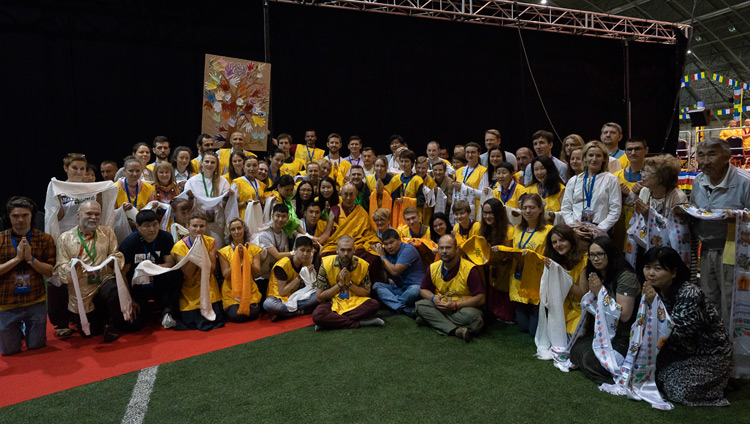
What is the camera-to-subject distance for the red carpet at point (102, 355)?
316 centimetres

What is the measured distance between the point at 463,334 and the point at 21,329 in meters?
3.64

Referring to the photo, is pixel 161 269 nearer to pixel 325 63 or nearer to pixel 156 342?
pixel 156 342

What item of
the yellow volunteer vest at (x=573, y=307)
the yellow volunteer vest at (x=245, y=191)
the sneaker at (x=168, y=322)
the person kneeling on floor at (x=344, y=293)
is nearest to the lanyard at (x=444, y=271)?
the person kneeling on floor at (x=344, y=293)

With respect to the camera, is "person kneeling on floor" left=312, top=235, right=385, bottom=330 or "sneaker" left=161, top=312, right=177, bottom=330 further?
"sneaker" left=161, top=312, right=177, bottom=330

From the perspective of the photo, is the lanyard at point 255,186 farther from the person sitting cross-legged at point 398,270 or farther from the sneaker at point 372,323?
the sneaker at point 372,323

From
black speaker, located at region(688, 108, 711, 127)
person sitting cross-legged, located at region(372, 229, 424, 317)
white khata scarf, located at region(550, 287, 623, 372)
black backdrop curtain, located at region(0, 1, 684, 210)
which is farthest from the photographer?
black speaker, located at region(688, 108, 711, 127)

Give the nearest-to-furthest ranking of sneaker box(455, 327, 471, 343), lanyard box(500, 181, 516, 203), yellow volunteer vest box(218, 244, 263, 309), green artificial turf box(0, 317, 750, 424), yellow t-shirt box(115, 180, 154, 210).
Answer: green artificial turf box(0, 317, 750, 424)
sneaker box(455, 327, 471, 343)
yellow volunteer vest box(218, 244, 263, 309)
yellow t-shirt box(115, 180, 154, 210)
lanyard box(500, 181, 516, 203)

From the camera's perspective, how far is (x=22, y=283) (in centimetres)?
369

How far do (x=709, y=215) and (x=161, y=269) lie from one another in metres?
4.32

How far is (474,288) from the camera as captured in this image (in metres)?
3.97

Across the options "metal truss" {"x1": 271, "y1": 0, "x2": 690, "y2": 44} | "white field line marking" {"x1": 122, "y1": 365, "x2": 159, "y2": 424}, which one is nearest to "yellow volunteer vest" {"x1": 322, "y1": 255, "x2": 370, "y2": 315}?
"white field line marking" {"x1": 122, "y1": 365, "x2": 159, "y2": 424}

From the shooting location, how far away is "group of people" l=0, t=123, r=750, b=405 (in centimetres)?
307

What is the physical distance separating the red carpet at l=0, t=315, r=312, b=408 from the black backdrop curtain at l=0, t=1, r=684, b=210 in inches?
163

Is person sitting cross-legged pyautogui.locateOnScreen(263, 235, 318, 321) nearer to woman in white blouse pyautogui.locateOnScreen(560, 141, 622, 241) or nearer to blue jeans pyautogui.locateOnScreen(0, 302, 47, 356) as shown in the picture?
blue jeans pyautogui.locateOnScreen(0, 302, 47, 356)
